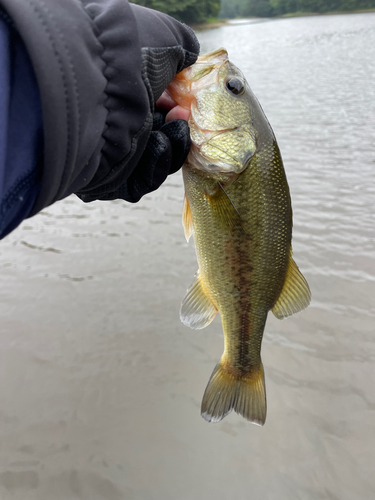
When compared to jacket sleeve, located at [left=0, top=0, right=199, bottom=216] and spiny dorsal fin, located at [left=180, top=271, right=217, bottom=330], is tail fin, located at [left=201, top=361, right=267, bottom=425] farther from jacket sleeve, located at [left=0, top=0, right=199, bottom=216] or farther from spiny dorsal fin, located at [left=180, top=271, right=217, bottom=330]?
jacket sleeve, located at [left=0, top=0, right=199, bottom=216]

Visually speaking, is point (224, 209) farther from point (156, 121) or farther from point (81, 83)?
point (81, 83)

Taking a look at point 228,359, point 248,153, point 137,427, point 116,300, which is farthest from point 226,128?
point 116,300

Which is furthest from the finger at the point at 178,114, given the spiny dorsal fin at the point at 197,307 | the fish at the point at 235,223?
the spiny dorsal fin at the point at 197,307

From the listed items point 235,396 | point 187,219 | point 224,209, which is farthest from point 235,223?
point 235,396

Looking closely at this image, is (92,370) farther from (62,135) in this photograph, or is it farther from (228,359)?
(62,135)

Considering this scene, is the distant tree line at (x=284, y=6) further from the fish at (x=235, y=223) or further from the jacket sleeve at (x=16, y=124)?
the jacket sleeve at (x=16, y=124)

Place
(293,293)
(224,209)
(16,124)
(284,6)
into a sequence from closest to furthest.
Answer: (16,124) < (224,209) < (293,293) < (284,6)

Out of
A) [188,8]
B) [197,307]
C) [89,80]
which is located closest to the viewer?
[89,80]
